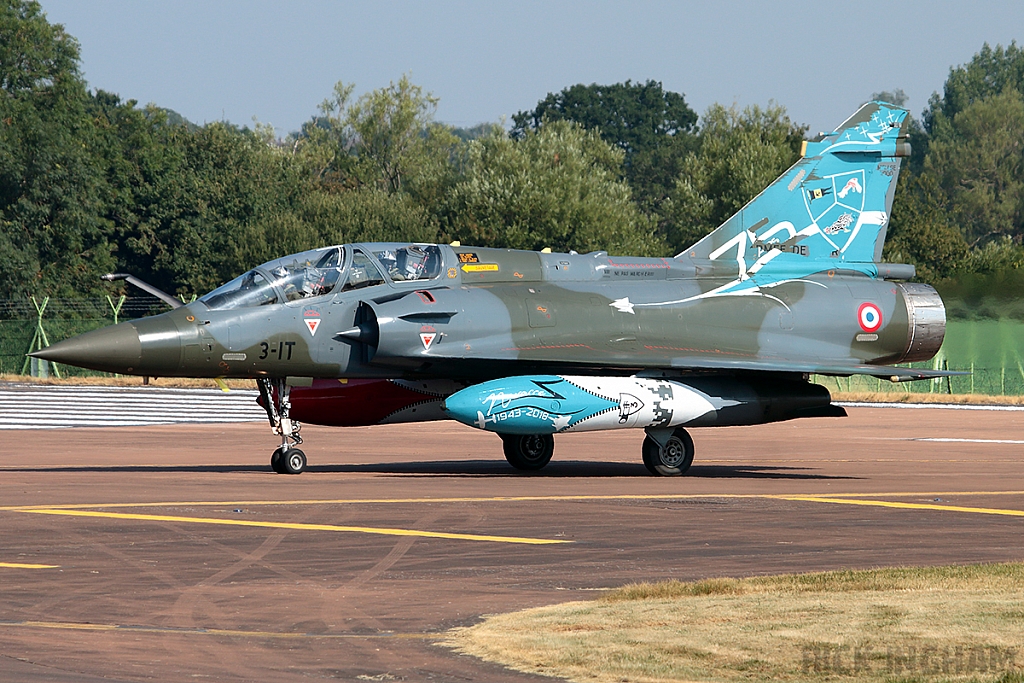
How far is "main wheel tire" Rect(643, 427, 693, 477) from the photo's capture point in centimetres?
1959

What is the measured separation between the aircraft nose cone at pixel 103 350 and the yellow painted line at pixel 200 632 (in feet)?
29.4

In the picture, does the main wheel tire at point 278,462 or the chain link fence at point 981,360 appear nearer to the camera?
the main wheel tire at point 278,462

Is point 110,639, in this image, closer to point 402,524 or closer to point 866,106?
point 402,524

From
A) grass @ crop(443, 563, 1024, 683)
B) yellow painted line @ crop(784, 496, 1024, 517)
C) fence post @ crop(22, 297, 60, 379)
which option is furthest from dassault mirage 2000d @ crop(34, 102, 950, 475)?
fence post @ crop(22, 297, 60, 379)

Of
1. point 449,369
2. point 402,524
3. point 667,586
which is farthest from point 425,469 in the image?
point 667,586

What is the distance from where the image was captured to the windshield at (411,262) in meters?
19.2

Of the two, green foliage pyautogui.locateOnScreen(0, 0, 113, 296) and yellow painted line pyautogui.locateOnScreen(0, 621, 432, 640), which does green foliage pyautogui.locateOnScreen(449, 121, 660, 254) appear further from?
yellow painted line pyautogui.locateOnScreen(0, 621, 432, 640)

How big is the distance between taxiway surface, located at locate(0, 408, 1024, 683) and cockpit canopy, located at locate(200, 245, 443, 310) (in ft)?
7.76

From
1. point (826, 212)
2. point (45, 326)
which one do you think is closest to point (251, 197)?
point (45, 326)

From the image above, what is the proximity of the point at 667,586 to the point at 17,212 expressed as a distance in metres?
64.9

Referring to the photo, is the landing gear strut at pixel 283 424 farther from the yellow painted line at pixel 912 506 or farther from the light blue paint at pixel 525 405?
the yellow painted line at pixel 912 506

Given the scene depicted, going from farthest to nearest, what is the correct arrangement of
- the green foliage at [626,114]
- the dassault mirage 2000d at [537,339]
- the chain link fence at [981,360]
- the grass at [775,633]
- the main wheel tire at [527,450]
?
1. the green foliage at [626,114]
2. the chain link fence at [981,360]
3. the main wheel tire at [527,450]
4. the dassault mirage 2000d at [537,339]
5. the grass at [775,633]

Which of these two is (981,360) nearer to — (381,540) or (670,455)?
(670,455)

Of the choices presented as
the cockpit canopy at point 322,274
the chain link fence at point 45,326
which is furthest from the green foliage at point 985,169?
the cockpit canopy at point 322,274
